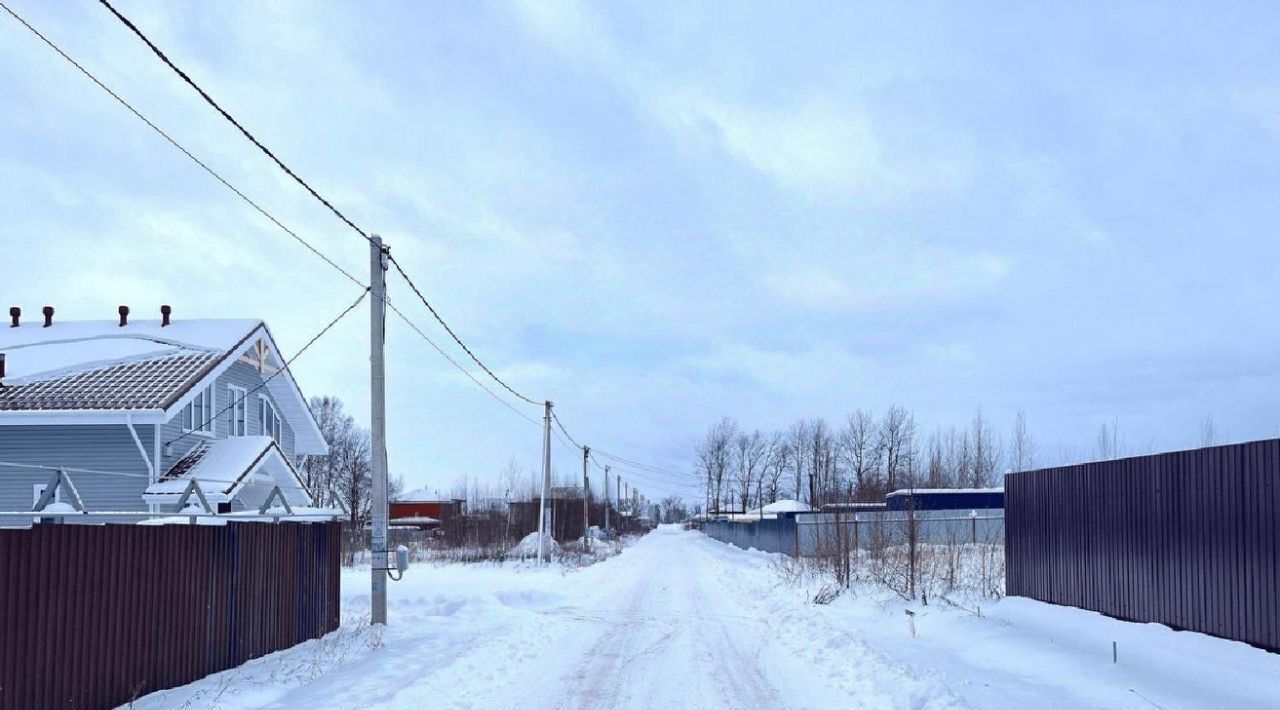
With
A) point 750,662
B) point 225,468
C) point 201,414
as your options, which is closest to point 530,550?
point 201,414

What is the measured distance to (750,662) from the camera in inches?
512

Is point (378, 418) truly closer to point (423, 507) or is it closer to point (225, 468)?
point (225, 468)

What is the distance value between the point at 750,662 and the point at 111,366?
17.6m

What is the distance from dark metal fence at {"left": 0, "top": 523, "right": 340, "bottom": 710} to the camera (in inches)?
320

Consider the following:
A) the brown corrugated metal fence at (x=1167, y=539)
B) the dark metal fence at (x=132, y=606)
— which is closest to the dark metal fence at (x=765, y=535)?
the brown corrugated metal fence at (x=1167, y=539)

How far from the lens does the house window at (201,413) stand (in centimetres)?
2394

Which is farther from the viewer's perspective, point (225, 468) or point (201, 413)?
point (201, 413)

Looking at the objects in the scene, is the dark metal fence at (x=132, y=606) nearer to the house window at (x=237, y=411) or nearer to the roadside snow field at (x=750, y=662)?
the roadside snow field at (x=750, y=662)

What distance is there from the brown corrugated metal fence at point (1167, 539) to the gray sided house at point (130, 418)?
15.5 meters

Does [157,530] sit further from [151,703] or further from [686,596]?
[686,596]

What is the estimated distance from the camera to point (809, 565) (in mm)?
26328

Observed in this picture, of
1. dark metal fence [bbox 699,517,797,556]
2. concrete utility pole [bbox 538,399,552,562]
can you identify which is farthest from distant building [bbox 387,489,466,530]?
concrete utility pole [bbox 538,399,552,562]

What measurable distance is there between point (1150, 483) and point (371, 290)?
11.8 metres

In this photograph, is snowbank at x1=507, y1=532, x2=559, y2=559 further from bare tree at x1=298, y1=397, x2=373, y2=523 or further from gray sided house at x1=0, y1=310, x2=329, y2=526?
bare tree at x1=298, y1=397, x2=373, y2=523
